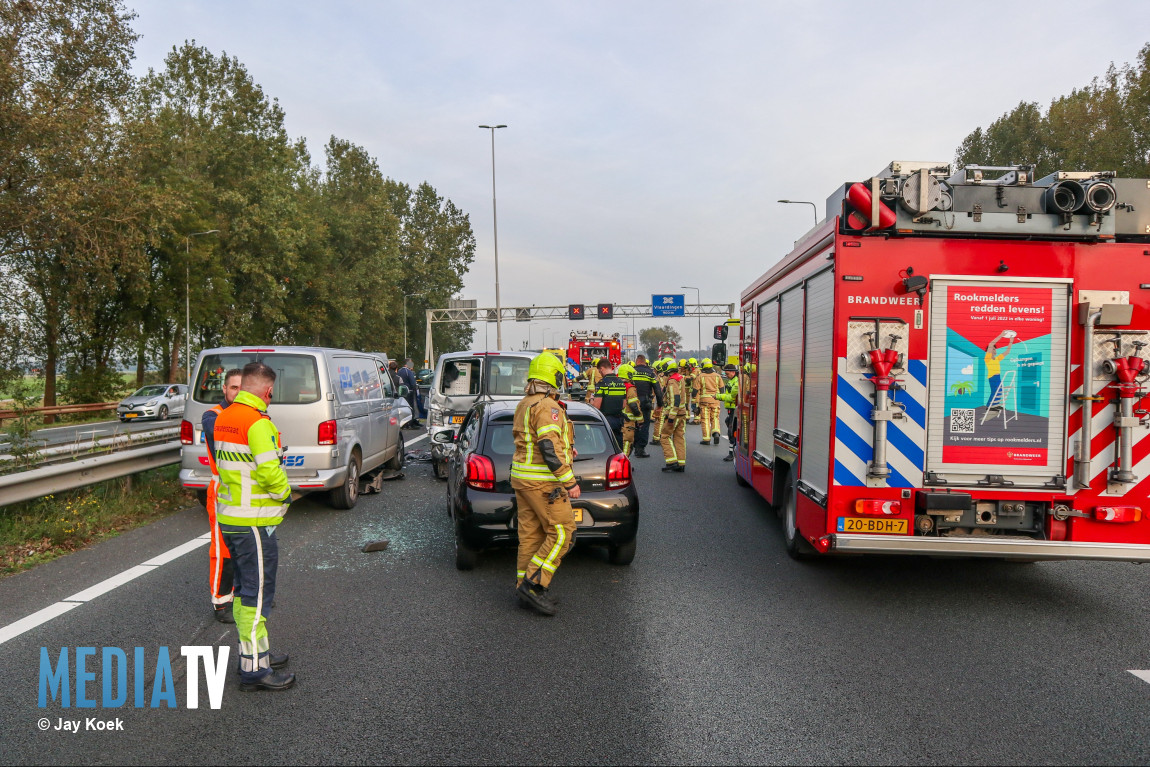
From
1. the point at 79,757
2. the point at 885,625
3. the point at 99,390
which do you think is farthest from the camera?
the point at 99,390

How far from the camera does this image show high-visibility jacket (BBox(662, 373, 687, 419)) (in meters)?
13.0

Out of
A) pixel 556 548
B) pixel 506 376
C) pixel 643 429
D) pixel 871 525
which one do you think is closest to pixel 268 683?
pixel 556 548

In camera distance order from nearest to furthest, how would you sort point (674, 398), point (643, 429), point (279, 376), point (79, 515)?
point (79, 515) < point (279, 376) < point (674, 398) < point (643, 429)

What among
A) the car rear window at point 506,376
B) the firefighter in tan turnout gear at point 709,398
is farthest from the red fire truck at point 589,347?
the car rear window at point 506,376

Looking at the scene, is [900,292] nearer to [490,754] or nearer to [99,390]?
[490,754]

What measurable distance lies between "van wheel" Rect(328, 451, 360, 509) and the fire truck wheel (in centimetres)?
500

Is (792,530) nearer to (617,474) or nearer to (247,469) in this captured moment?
(617,474)

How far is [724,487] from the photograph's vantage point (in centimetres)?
1162

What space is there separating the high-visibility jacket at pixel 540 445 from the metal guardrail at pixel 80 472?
4.80m

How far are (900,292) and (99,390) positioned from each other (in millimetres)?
36691

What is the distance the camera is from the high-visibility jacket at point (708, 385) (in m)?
17.1

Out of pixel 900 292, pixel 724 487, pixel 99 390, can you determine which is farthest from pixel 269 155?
pixel 900 292

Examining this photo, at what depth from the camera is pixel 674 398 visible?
1309 centimetres

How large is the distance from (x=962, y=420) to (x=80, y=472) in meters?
8.31
